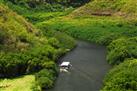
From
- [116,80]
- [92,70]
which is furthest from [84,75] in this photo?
[116,80]

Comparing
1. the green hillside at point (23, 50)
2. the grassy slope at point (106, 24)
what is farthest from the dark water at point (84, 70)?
the grassy slope at point (106, 24)

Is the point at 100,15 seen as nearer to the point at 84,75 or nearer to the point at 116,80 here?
the point at 84,75

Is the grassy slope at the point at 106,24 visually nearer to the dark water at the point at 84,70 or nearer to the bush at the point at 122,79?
the dark water at the point at 84,70

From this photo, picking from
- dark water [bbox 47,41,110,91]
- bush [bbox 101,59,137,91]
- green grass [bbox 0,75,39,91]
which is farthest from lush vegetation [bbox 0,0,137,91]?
dark water [bbox 47,41,110,91]

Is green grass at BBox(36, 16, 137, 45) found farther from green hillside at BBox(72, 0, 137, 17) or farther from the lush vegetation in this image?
green hillside at BBox(72, 0, 137, 17)

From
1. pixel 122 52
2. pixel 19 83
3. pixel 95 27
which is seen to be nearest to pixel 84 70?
pixel 122 52

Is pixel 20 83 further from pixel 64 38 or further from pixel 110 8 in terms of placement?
pixel 110 8
